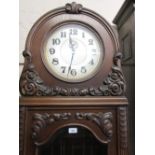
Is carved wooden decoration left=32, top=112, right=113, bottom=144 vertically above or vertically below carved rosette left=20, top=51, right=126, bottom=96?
below

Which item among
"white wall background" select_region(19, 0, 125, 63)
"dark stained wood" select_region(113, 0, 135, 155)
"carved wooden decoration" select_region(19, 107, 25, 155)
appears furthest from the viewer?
"white wall background" select_region(19, 0, 125, 63)

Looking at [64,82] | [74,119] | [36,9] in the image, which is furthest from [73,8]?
[36,9]

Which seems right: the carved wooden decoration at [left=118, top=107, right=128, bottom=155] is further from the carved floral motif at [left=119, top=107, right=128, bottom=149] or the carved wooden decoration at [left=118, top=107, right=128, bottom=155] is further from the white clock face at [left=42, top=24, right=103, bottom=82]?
the white clock face at [left=42, top=24, right=103, bottom=82]

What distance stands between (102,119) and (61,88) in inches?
6.6

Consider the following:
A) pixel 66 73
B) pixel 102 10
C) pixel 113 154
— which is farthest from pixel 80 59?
pixel 102 10

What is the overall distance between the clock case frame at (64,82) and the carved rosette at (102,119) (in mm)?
66

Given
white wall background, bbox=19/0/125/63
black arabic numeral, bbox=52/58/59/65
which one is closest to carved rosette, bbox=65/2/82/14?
black arabic numeral, bbox=52/58/59/65

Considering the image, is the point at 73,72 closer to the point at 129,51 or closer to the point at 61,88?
the point at 61,88

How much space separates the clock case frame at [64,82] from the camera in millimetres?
800

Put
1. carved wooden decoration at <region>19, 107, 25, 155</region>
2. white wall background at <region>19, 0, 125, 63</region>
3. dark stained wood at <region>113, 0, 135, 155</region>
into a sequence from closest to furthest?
1. carved wooden decoration at <region>19, 107, 25, 155</region>
2. dark stained wood at <region>113, 0, 135, 155</region>
3. white wall background at <region>19, 0, 125, 63</region>

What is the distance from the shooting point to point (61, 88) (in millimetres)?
803

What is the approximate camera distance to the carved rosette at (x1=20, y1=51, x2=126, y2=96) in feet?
2.60

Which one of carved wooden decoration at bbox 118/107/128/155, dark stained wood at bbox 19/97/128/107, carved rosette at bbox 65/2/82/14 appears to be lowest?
carved wooden decoration at bbox 118/107/128/155
